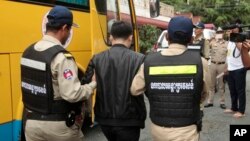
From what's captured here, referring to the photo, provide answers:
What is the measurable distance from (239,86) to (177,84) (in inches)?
189

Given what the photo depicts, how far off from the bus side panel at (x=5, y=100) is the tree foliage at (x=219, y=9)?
2916cm

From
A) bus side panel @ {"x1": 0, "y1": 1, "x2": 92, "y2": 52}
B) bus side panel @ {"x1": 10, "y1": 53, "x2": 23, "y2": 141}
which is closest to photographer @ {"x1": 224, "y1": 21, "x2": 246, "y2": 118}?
bus side panel @ {"x1": 0, "y1": 1, "x2": 92, "y2": 52}

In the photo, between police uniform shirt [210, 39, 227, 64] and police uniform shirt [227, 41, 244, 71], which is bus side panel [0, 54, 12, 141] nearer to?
police uniform shirt [227, 41, 244, 71]

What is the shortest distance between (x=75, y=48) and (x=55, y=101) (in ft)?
7.57

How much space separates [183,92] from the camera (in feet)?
10.4

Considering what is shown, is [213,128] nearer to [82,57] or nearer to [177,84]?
[82,57]

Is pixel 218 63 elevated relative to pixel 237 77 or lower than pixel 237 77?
elevated

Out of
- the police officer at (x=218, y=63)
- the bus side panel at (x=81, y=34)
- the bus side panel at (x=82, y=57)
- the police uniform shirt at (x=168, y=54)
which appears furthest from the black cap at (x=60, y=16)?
the police officer at (x=218, y=63)

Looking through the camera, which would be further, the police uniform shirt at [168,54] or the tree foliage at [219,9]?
the tree foliage at [219,9]

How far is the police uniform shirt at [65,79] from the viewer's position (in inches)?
125

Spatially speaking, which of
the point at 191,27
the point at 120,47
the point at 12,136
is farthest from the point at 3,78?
the point at 191,27

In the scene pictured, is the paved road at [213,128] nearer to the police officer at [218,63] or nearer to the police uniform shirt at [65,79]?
the police officer at [218,63]

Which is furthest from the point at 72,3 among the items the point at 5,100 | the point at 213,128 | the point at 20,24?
the point at 213,128

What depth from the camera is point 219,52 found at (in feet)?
28.8
